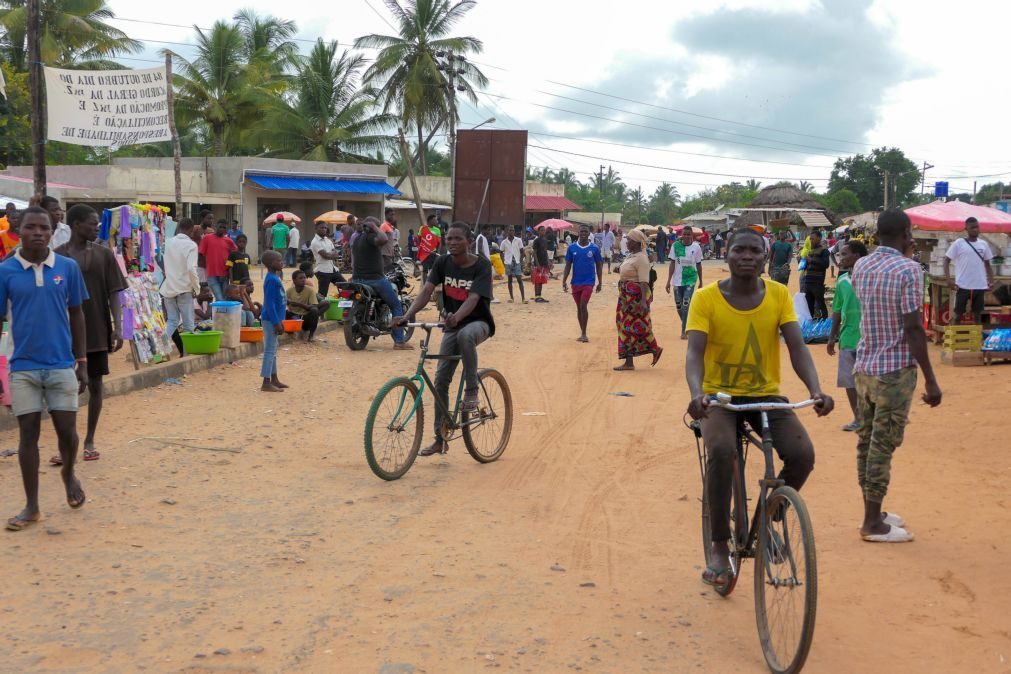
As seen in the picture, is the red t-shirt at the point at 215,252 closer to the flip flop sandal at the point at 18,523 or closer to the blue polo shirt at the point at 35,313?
the blue polo shirt at the point at 35,313

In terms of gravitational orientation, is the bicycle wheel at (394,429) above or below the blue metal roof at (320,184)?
below

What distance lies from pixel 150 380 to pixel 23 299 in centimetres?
542

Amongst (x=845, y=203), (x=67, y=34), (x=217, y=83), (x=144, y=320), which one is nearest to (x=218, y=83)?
(x=217, y=83)

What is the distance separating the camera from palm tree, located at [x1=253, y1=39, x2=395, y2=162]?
144ft

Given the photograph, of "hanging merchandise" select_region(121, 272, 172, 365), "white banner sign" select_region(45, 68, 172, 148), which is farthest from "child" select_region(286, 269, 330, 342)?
"hanging merchandise" select_region(121, 272, 172, 365)

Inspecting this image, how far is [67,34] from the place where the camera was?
3672 centimetres

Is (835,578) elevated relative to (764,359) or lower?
lower

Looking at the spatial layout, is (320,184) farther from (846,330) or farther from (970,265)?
(846,330)

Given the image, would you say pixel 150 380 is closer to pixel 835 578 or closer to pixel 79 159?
pixel 835 578

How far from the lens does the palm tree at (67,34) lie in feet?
117

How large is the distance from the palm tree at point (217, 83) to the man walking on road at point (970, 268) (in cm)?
3381

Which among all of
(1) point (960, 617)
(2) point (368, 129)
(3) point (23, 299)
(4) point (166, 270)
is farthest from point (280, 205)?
(1) point (960, 617)

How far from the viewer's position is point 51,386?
20.0 feet

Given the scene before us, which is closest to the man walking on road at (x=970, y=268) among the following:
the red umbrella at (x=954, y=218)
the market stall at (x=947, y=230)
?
the market stall at (x=947, y=230)
